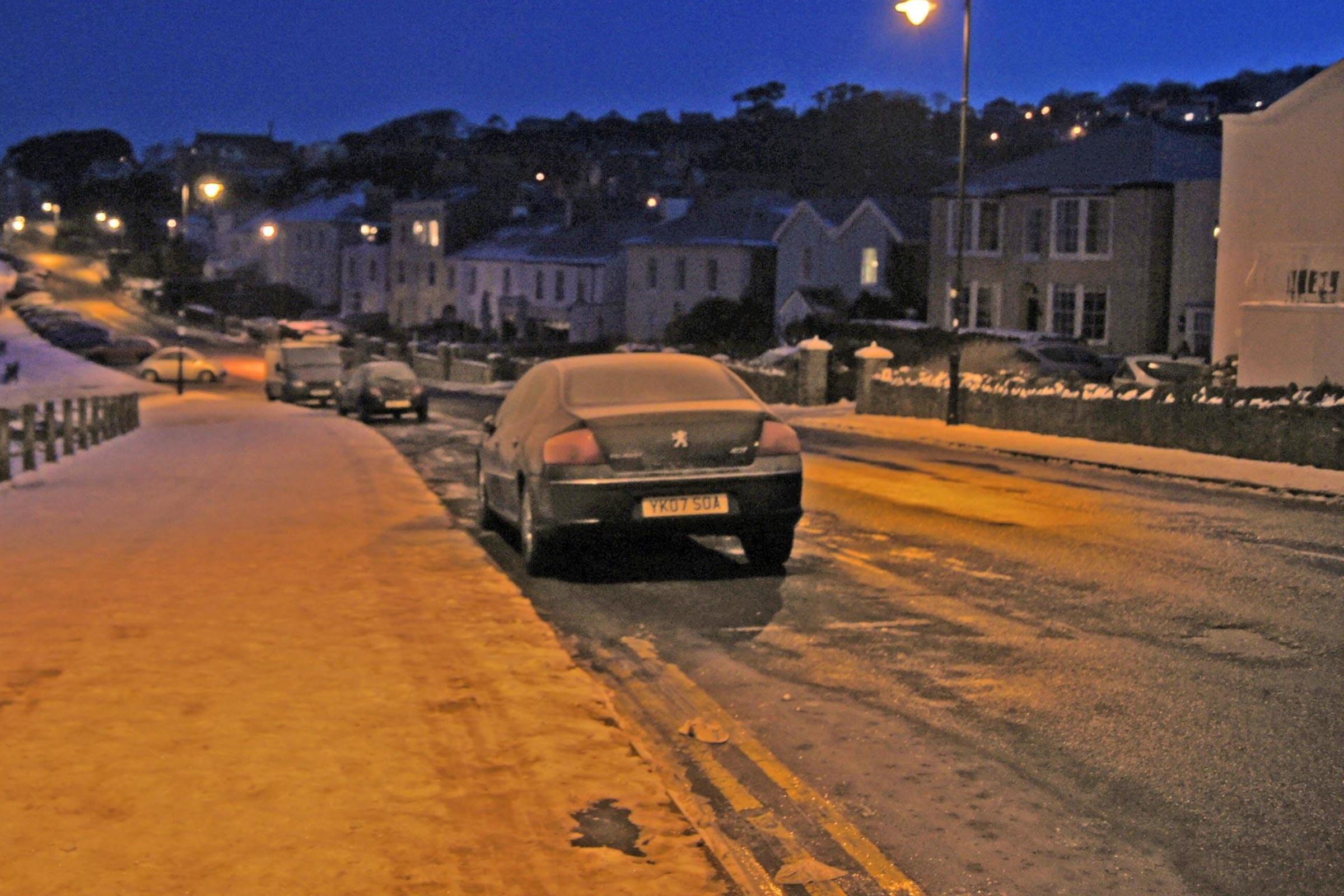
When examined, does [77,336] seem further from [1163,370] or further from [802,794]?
[802,794]

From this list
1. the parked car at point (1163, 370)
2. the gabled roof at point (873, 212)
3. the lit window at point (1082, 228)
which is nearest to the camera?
the parked car at point (1163, 370)

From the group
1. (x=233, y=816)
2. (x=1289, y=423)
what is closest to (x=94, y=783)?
(x=233, y=816)

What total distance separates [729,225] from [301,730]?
65683 mm

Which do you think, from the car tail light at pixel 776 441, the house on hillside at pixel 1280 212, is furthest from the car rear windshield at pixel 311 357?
the car tail light at pixel 776 441

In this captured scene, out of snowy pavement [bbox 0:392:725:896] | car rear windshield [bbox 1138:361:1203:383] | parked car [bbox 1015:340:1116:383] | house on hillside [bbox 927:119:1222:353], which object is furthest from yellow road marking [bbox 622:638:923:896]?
house on hillside [bbox 927:119:1222:353]

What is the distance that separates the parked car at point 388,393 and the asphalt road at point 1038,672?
62.4 ft

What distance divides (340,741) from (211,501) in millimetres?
9824

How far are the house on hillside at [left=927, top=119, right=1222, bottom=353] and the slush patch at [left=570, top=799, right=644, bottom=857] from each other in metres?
39.7

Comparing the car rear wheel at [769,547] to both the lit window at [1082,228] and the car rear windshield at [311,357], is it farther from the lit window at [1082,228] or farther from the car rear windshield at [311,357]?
the lit window at [1082,228]

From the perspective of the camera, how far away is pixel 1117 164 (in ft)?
161

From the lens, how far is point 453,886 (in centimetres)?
487

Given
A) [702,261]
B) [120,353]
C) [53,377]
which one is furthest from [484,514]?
[120,353]

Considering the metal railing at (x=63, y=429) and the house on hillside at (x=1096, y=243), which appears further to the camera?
the house on hillside at (x=1096, y=243)

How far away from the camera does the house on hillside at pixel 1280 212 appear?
30.6 m
